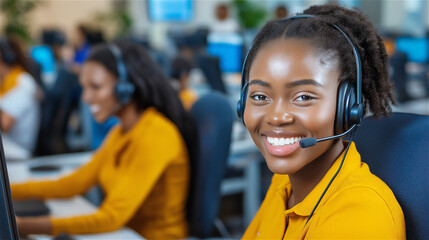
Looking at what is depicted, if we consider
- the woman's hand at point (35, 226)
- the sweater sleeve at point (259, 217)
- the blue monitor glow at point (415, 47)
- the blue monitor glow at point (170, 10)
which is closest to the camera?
the sweater sleeve at point (259, 217)

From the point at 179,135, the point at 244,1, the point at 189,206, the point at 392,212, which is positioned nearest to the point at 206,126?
the point at 179,135

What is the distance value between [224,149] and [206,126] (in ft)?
0.31

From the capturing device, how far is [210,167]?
140 cm

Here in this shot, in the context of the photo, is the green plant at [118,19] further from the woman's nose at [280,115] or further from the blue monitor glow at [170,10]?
the woman's nose at [280,115]

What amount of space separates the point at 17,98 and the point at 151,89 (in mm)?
1382

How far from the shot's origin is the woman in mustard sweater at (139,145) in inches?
52.7

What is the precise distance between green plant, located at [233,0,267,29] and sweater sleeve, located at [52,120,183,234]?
7291 millimetres

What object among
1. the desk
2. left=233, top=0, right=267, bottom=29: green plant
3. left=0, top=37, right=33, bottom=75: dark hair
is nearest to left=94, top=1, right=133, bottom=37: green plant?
left=233, top=0, right=267, bottom=29: green plant

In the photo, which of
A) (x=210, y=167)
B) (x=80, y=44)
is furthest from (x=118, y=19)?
(x=210, y=167)

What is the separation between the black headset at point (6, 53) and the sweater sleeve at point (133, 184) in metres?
1.58

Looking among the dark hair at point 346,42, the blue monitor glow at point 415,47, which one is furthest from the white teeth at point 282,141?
the blue monitor glow at point 415,47

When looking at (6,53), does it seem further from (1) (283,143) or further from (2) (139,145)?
(1) (283,143)

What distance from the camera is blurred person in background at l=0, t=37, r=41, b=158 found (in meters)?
2.54

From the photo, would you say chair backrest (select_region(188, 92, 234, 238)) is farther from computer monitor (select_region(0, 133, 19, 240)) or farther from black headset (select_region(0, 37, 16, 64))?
black headset (select_region(0, 37, 16, 64))
